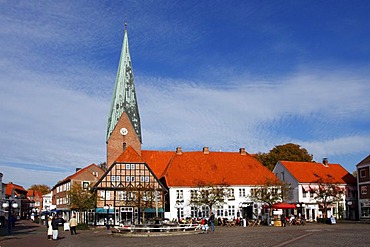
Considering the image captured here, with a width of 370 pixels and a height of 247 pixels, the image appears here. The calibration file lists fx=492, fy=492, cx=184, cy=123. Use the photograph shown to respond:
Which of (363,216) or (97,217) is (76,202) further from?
(363,216)

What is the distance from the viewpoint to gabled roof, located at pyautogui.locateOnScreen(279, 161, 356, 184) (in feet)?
229

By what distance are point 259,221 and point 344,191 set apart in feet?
62.6

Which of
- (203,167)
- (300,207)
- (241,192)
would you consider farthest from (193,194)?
(300,207)

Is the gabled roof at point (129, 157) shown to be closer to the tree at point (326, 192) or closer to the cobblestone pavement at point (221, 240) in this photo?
the tree at point (326, 192)

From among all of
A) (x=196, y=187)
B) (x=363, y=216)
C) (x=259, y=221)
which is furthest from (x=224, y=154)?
(x=363, y=216)

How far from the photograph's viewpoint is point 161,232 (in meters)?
36.8

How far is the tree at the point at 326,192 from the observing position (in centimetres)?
6438

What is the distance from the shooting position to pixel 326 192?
211 feet

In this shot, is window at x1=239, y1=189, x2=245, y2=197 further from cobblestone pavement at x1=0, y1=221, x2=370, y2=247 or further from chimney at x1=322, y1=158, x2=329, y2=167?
cobblestone pavement at x1=0, y1=221, x2=370, y2=247

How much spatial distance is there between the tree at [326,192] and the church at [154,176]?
22.4ft

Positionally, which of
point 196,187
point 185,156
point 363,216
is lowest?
point 363,216

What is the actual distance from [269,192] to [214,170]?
1055cm

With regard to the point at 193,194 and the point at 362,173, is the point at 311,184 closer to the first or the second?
the point at 362,173

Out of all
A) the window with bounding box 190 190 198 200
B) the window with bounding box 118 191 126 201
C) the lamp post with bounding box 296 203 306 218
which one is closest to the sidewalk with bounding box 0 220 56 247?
the window with bounding box 118 191 126 201
